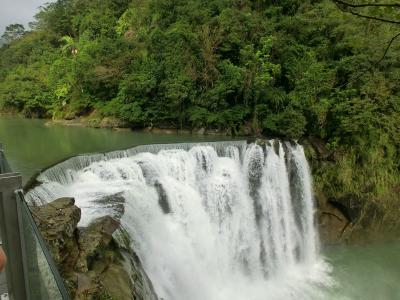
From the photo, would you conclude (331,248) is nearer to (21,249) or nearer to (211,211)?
(211,211)

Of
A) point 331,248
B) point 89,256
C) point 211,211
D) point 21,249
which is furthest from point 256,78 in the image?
point 21,249

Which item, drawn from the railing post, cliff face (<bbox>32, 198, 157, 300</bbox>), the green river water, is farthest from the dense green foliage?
the railing post

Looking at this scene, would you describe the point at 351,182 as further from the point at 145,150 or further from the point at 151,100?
the point at 151,100

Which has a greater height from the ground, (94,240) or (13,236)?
(13,236)

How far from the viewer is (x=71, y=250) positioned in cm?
547

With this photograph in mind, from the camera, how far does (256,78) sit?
1399 centimetres

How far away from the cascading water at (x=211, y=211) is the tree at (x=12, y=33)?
1741 inches

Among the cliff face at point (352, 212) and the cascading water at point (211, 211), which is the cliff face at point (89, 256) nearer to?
the cascading water at point (211, 211)

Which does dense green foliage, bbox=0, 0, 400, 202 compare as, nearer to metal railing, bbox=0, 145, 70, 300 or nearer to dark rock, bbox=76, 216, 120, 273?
dark rock, bbox=76, 216, 120, 273

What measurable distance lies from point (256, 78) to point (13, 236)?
512 inches

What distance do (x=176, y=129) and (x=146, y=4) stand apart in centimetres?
900

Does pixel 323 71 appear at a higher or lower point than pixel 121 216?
higher

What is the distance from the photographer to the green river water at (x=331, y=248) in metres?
9.12

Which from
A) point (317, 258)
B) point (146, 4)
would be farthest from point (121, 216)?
point (146, 4)
